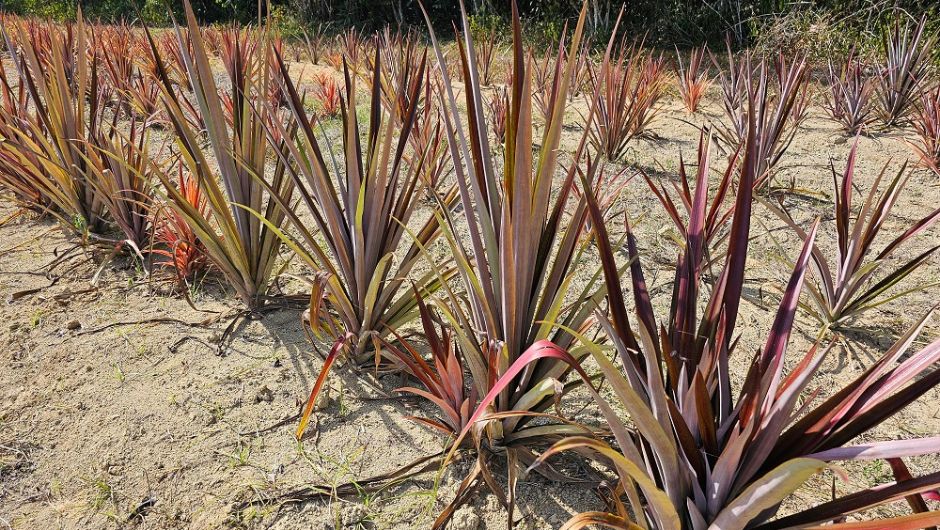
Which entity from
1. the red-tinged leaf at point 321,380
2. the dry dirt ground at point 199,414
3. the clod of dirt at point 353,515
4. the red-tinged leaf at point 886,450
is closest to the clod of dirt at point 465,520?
the dry dirt ground at point 199,414

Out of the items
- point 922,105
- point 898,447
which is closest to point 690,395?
point 898,447

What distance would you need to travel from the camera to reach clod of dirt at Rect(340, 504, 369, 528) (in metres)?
1.12

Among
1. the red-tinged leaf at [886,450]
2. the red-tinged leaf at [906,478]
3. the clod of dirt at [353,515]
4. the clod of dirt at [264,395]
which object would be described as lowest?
the clod of dirt at [353,515]

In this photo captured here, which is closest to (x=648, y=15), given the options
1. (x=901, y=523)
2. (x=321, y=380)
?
(x=321, y=380)

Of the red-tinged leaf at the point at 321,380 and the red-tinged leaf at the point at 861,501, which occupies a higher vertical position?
the red-tinged leaf at the point at 861,501

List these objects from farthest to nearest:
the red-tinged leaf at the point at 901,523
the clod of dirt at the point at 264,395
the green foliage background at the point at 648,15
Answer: the green foliage background at the point at 648,15 < the clod of dirt at the point at 264,395 < the red-tinged leaf at the point at 901,523

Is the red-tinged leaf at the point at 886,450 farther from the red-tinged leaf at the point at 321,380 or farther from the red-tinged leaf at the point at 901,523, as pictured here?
the red-tinged leaf at the point at 321,380

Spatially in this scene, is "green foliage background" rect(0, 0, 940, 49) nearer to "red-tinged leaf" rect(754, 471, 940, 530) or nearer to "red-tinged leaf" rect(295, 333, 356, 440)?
"red-tinged leaf" rect(295, 333, 356, 440)

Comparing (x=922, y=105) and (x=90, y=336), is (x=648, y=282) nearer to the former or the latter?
(x=90, y=336)

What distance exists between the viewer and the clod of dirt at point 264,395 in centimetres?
140

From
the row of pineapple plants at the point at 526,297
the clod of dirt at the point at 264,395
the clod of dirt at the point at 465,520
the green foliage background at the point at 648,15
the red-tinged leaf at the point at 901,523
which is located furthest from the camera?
the green foliage background at the point at 648,15

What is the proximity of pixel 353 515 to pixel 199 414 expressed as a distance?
1.61ft

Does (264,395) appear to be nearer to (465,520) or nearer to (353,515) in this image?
(353,515)

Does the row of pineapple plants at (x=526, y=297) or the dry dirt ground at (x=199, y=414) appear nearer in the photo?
the row of pineapple plants at (x=526, y=297)
